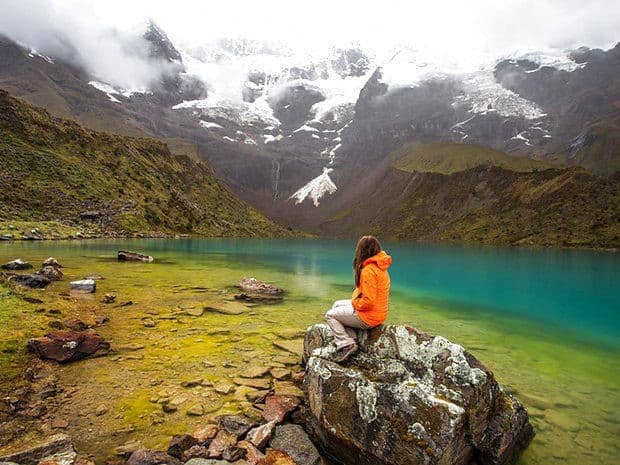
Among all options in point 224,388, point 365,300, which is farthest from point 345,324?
point 224,388

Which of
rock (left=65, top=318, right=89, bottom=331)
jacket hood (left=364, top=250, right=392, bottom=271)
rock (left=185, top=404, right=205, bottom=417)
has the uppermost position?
jacket hood (left=364, top=250, right=392, bottom=271)

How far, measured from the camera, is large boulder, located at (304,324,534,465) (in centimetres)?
725

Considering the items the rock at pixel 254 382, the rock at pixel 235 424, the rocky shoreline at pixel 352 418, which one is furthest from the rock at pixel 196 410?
the rock at pixel 254 382

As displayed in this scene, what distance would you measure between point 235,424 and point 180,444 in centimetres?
128

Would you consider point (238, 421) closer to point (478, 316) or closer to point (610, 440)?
point (610, 440)

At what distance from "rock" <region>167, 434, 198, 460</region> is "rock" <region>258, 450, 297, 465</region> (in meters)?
1.52

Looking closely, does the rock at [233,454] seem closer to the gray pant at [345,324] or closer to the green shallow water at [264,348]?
the green shallow water at [264,348]

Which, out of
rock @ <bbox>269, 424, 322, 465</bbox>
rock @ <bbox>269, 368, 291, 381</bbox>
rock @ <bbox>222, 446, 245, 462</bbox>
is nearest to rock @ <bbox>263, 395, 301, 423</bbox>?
rock @ <bbox>269, 424, 322, 465</bbox>

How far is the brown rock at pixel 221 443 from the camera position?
300 inches

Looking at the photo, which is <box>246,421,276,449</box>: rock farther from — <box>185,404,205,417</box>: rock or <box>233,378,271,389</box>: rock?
<box>233,378,271,389</box>: rock

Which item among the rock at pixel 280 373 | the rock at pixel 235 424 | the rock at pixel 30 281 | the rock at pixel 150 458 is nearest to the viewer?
the rock at pixel 150 458

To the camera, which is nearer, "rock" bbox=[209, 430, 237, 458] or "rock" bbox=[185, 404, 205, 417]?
"rock" bbox=[209, 430, 237, 458]

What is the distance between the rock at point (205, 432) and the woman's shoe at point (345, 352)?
3.00 meters

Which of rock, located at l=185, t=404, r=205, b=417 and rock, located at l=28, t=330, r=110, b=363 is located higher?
rock, located at l=28, t=330, r=110, b=363
